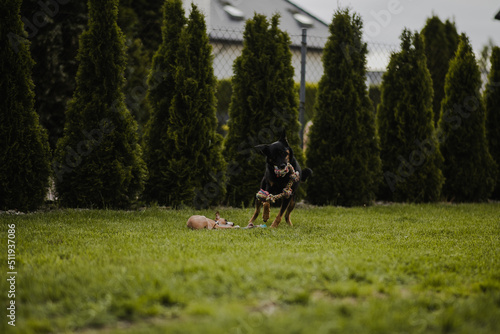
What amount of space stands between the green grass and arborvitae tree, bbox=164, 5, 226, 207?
2.61 metres

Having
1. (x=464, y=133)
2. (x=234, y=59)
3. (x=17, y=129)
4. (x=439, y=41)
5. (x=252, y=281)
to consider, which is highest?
(x=439, y=41)

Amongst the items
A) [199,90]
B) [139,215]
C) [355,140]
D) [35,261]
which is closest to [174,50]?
[199,90]

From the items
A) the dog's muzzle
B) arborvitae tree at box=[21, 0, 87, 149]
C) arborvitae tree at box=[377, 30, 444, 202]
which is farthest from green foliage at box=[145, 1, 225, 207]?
arborvitae tree at box=[377, 30, 444, 202]

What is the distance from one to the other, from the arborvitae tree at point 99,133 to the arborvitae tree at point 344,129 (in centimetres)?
371

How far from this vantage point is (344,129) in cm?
867

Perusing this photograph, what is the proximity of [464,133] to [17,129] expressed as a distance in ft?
30.8

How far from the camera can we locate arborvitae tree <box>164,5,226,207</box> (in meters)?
7.61

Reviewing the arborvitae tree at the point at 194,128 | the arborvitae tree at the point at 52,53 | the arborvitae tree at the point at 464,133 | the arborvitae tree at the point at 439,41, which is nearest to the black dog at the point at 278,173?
the arborvitae tree at the point at 194,128

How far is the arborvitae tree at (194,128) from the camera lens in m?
7.61

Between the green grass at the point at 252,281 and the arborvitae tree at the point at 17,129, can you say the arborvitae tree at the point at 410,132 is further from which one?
the arborvitae tree at the point at 17,129

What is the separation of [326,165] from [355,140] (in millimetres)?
809

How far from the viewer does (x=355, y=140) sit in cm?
866

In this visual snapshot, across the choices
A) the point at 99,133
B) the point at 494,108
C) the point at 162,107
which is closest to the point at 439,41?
the point at 494,108

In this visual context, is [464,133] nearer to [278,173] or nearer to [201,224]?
[278,173]
